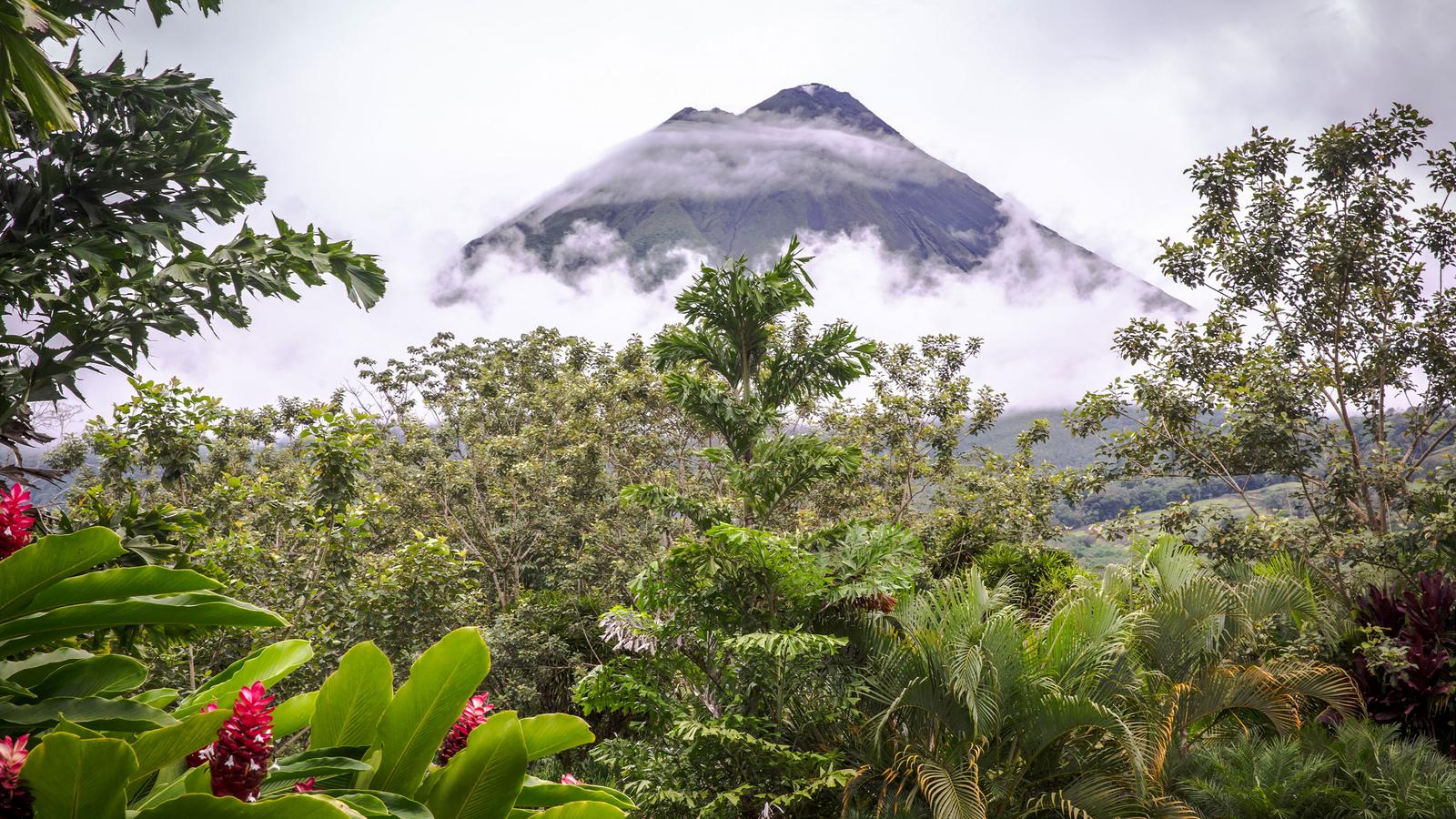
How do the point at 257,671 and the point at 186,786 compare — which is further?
the point at 257,671

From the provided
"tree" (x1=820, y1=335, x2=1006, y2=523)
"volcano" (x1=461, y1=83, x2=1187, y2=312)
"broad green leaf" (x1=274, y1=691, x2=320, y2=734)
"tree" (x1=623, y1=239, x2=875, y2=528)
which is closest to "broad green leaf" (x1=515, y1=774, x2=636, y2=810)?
"broad green leaf" (x1=274, y1=691, x2=320, y2=734)

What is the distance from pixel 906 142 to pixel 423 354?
156307mm

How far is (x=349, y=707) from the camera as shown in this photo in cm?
127

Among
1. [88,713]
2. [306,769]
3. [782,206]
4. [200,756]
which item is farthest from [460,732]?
[782,206]

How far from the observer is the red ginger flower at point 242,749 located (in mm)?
989

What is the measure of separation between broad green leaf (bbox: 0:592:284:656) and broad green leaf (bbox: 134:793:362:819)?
11.1 inches

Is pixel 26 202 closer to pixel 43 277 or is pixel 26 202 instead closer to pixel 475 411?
pixel 43 277

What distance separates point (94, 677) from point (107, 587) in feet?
0.68

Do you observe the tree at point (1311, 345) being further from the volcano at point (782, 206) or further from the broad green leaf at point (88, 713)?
the volcano at point (782, 206)

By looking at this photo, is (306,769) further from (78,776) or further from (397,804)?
(78,776)

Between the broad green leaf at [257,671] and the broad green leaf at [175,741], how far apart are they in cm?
38

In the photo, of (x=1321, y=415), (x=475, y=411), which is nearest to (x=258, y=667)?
(x=1321, y=415)

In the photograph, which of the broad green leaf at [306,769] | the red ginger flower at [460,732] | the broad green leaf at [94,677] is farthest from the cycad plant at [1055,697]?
the broad green leaf at [94,677]

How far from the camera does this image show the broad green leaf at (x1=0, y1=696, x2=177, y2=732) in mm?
1174
